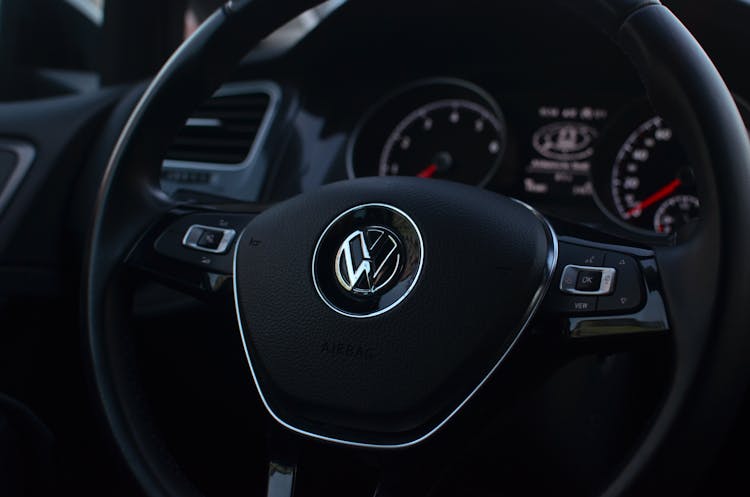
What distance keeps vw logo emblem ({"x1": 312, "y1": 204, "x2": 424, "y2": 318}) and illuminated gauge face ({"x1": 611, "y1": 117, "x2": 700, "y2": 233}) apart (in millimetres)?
757

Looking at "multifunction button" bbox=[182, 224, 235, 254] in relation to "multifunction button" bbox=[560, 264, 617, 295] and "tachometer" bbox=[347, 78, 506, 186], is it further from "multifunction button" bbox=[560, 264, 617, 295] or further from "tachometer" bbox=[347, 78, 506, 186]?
"tachometer" bbox=[347, 78, 506, 186]

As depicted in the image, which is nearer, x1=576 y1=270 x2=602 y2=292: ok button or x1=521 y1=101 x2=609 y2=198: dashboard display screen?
x1=576 y1=270 x2=602 y2=292: ok button

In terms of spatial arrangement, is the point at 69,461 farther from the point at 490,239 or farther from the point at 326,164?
the point at 490,239

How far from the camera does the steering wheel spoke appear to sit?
33.6 inches

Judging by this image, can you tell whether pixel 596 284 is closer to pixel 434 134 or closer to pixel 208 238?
pixel 208 238

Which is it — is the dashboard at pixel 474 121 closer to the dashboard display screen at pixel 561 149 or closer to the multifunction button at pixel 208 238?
the dashboard display screen at pixel 561 149

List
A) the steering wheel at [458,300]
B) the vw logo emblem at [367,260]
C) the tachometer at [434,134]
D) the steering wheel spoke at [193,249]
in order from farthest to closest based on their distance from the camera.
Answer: the tachometer at [434,134]
the steering wheel spoke at [193,249]
the vw logo emblem at [367,260]
the steering wheel at [458,300]

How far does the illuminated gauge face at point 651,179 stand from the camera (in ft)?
4.50

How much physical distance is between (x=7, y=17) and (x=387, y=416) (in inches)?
99.7

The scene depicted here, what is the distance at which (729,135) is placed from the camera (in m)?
0.63

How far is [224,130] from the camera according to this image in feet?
5.02

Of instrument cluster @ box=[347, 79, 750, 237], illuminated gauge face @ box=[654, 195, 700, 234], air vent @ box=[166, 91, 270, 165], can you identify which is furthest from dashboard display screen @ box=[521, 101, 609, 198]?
air vent @ box=[166, 91, 270, 165]

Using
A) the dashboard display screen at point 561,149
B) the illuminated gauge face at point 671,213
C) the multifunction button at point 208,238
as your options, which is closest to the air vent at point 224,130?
the dashboard display screen at point 561,149

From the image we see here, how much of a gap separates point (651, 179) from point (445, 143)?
374 millimetres
